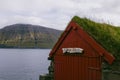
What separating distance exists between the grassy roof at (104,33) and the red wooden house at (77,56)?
0.71ft

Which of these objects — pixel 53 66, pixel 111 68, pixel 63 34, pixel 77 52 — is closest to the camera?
pixel 111 68

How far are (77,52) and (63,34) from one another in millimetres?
1403

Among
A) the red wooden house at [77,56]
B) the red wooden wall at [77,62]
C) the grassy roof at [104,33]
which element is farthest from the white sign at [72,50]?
the grassy roof at [104,33]

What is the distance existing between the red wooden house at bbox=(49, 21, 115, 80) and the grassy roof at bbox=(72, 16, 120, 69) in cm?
22

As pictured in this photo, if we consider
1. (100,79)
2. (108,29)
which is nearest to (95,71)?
(100,79)

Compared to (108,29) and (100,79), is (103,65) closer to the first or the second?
(100,79)

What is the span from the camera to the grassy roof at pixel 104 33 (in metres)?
10.6

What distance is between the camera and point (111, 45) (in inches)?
421

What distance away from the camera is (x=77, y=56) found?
1167 centimetres

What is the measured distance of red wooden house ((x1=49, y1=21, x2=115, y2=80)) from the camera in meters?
10.5

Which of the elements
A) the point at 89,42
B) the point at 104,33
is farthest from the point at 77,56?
the point at 104,33

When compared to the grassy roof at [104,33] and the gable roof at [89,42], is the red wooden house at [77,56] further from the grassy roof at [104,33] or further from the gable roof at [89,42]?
the grassy roof at [104,33]

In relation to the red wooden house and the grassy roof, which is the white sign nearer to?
the red wooden house

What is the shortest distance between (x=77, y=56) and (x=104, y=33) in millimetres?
1623
